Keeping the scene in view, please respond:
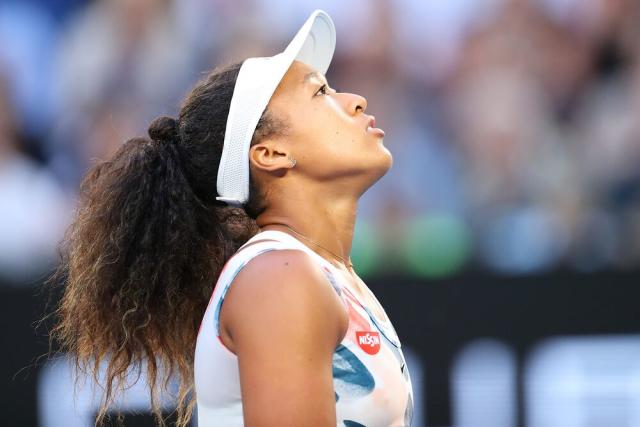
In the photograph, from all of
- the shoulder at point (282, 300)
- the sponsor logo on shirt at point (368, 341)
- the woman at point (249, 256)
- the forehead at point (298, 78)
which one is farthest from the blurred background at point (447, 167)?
the shoulder at point (282, 300)

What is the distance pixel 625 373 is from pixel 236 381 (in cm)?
280

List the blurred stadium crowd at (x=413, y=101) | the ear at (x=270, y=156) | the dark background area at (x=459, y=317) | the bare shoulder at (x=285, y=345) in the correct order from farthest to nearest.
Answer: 1. the blurred stadium crowd at (x=413, y=101)
2. the dark background area at (x=459, y=317)
3. the ear at (x=270, y=156)
4. the bare shoulder at (x=285, y=345)

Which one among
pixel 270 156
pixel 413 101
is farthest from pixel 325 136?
pixel 413 101

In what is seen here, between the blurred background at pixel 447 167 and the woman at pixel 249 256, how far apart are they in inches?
77.7

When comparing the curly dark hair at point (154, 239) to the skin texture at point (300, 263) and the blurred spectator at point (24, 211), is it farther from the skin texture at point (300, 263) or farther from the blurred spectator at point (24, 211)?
the blurred spectator at point (24, 211)

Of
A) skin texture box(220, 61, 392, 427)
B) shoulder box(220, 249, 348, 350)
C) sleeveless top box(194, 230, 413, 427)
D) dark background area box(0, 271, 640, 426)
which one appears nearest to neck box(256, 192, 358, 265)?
skin texture box(220, 61, 392, 427)

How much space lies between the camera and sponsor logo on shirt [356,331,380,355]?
77.2 inches

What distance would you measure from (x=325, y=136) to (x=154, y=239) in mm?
459

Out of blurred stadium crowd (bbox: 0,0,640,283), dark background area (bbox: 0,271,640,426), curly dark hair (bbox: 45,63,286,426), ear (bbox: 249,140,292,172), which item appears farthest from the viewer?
blurred stadium crowd (bbox: 0,0,640,283)

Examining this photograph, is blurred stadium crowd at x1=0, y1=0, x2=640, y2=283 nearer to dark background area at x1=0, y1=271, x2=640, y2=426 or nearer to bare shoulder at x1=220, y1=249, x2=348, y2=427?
dark background area at x1=0, y1=271, x2=640, y2=426

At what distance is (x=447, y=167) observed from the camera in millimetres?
4645

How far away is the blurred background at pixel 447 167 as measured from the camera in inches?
171

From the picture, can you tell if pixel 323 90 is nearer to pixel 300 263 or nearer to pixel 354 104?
pixel 354 104

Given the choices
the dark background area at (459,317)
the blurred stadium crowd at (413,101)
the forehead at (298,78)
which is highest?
the blurred stadium crowd at (413,101)
